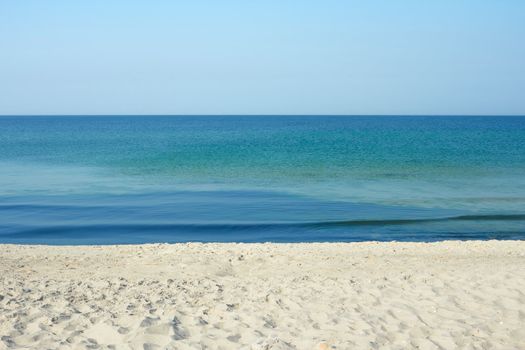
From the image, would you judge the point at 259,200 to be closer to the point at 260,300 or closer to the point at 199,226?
the point at 199,226

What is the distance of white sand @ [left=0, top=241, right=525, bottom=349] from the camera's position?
630cm

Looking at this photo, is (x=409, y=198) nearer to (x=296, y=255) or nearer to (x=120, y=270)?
(x=296, y=255)

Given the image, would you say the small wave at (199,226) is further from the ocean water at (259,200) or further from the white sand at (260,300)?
the white sand at (260,300)

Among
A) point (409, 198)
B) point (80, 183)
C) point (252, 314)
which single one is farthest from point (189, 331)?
point (80, 183)

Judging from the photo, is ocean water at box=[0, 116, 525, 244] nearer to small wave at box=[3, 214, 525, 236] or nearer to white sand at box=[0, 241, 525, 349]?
small wave at box=[3, 214, 525, 236]

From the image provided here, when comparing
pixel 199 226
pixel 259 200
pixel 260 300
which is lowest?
pixel 199 226

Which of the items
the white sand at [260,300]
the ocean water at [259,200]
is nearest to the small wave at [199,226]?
the ocean water at [259,200]

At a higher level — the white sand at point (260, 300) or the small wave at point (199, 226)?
the white sand at point (260, 300)

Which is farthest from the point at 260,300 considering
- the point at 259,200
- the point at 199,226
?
the point at 259,200

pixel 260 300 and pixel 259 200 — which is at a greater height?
pixel 260 300

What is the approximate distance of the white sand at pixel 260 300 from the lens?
630 cm

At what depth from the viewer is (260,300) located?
7.75 metres

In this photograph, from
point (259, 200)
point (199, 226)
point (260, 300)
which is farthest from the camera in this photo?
point (259, 200)

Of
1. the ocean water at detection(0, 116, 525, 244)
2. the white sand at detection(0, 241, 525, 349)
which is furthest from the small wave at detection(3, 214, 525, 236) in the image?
the white sand at detection(0, 241, 525, 349)
